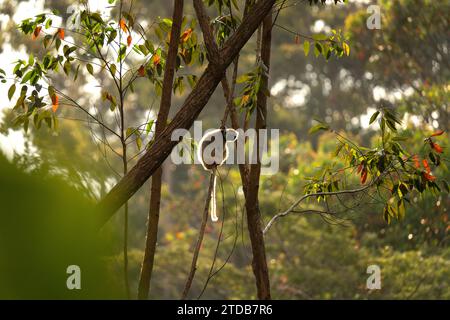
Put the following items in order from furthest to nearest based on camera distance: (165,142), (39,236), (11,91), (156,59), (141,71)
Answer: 1. (156,59)
2. (141,71)
3. (11,91)
4. (165,142)
5. (39,236)

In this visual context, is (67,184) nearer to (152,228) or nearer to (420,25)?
(152,228)

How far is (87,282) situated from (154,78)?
5.17 feet

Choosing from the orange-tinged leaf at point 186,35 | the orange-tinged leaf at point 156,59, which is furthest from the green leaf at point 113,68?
the orange-tinged leaf at point 186,35

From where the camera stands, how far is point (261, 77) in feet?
13.6

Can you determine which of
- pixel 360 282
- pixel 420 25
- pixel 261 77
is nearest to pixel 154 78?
pixel 261 77

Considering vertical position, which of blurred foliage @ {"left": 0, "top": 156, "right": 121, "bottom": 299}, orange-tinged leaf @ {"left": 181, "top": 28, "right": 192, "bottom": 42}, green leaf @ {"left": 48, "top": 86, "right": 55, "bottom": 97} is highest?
orange-tinged leaf @ {"left": 181, "top": 28, "right": 192, "bottom": 42}

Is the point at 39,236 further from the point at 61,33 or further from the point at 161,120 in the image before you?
the point at 61,33

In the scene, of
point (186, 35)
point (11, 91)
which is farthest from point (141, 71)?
point (11, 91)

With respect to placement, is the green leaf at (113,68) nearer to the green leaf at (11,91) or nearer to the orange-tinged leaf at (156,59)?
the orange-tinged leaf at (156,59)

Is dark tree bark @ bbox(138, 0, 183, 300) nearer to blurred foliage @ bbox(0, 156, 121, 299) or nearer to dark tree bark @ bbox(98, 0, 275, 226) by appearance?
dark tree bark @ bbox(98, 0, 275, 226)

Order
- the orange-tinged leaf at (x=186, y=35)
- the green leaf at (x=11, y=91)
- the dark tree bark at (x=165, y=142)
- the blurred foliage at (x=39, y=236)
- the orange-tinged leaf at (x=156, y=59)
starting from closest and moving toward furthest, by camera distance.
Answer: the blurred foliage at (x=39, y=236) < the dark tree bark at (x=165, y=142) < the green leaf at (x=11, y=91) < the orange-tinged leaf at (x=186, y=35) < the orange-tinged leaf at (x=156, y=59)

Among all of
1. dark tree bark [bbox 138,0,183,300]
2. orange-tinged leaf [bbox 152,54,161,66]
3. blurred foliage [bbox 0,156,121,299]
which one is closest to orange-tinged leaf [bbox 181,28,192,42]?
orange-tinged leaf [bbox 152,54,161,66]

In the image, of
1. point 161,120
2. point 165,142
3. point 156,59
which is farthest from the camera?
Answer: point 156,59

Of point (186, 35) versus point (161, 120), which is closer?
point (161, 120)
